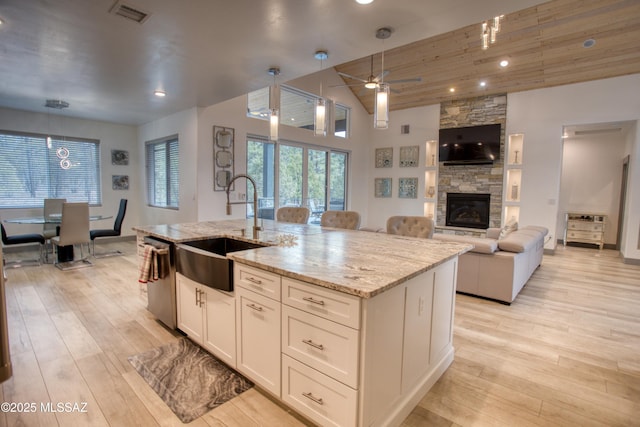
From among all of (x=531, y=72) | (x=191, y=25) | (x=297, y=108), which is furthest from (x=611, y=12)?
(x=191, y=25)

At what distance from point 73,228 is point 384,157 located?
7.01 metres

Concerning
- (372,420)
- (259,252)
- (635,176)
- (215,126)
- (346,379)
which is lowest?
(372,420)

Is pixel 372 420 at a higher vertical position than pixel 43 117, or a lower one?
lower

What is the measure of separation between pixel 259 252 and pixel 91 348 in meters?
1.78

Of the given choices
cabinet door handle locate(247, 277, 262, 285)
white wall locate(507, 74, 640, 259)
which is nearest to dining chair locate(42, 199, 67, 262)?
cabinet door handle locate(247, 277, 262, 285)

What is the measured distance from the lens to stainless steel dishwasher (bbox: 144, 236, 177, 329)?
2705 millimetres

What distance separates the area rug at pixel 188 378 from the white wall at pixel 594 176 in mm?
8755

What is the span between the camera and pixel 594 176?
7.38 meters

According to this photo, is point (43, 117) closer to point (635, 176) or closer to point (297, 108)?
point (297, 108)

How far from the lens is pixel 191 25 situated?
2.70 metres

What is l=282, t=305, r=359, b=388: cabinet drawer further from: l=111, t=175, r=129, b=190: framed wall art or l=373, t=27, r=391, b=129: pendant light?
l=111, t=175, r=129, b=190: framed wall art

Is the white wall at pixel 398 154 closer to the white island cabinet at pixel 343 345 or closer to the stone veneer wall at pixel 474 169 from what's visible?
the stone veneer wall at pixel 474 169

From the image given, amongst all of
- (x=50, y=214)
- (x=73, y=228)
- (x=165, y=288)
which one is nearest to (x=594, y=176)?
(x=165, y=288)

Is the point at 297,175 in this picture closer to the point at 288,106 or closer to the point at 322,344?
the point at 288,106
